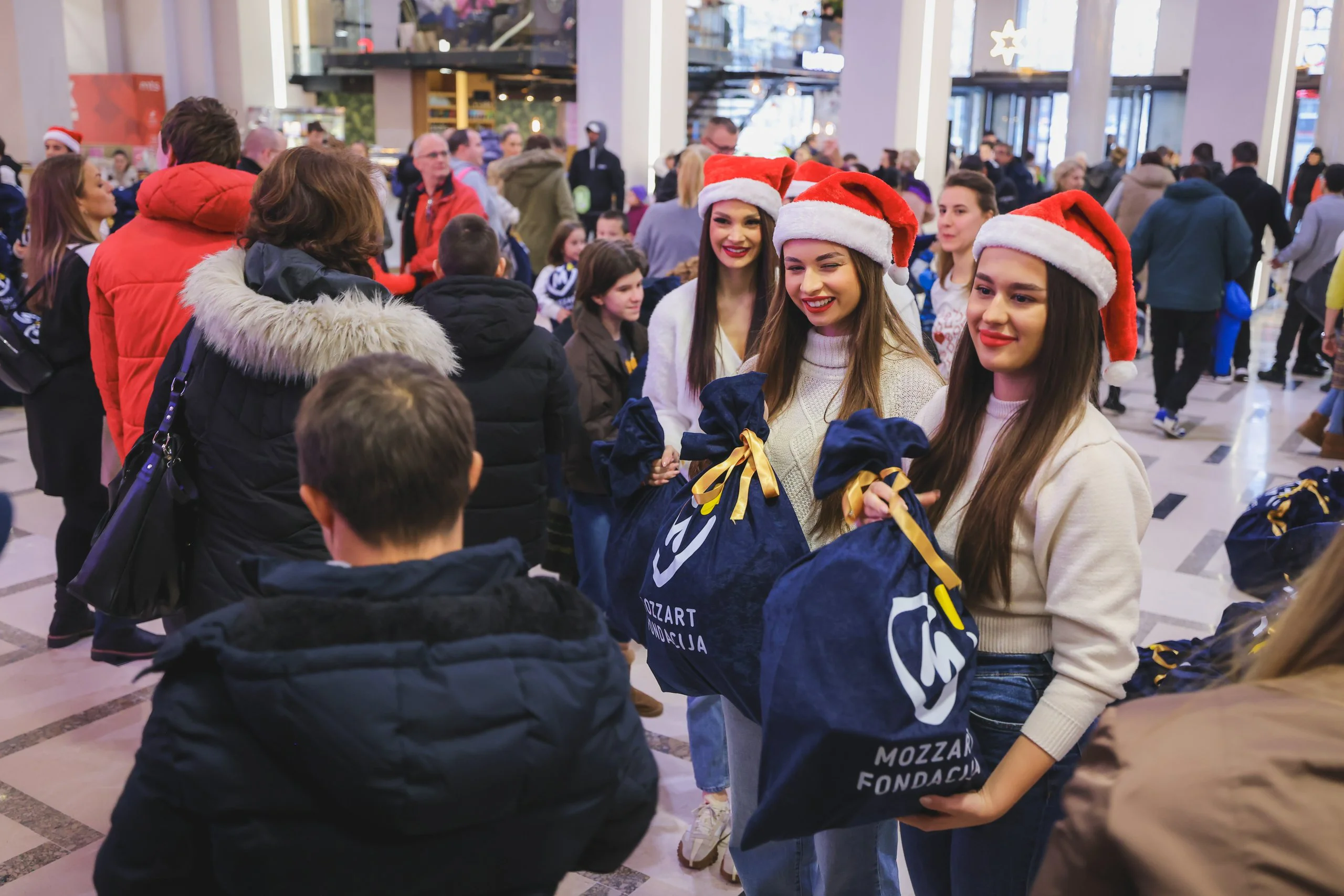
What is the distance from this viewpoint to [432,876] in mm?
1165

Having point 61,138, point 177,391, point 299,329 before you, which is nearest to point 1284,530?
point 299,329

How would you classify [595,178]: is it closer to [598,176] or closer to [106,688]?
[598,176]

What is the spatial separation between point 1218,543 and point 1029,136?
69.0 feet

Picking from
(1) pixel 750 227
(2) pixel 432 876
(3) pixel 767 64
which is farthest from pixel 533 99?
(2) pixel 432 876

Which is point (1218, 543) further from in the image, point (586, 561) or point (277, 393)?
point (277, 393)

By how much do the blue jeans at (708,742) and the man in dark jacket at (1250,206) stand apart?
7.64 m

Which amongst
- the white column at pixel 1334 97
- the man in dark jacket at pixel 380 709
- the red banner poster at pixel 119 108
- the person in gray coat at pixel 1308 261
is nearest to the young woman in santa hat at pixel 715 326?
the man in dark jacket at pixel 380 709

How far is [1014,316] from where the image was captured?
5.48 ft

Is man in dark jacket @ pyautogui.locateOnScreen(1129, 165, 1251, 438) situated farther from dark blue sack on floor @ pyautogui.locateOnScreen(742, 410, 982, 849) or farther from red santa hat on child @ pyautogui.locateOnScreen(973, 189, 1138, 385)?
dark blue sack on floor @ pyautogui.locateOnScreen(742, 410, 982, 849)

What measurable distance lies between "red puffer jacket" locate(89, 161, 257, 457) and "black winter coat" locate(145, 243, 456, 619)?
2.35ft

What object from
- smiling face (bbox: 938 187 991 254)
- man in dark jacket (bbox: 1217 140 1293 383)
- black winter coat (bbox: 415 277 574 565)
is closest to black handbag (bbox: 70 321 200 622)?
black winter coat (bbox: 415 277 574 565)

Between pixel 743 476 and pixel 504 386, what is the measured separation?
1275 mm

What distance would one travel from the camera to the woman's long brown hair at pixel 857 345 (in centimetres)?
206

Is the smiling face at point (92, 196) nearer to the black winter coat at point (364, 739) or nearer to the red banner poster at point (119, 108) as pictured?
the black winter coat at point (364, 739)
